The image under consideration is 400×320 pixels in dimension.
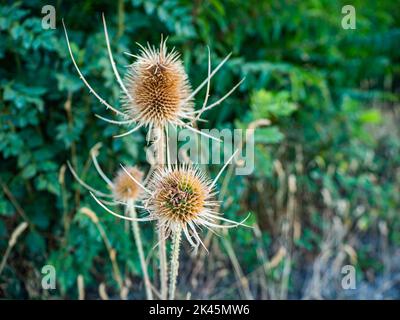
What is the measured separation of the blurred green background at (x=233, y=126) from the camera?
8.00 feet

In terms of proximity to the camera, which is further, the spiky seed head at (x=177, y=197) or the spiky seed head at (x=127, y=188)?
the spiky seed head at (x=127, y=188)

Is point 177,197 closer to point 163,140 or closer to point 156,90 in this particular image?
point 163,140

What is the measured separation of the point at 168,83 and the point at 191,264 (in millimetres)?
1592

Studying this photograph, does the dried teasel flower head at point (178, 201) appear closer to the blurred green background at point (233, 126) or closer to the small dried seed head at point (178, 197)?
the small dried seed head at point (178, 197)

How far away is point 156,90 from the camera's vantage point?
1.67 m

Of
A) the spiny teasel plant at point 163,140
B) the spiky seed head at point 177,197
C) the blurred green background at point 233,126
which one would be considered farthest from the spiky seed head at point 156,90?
the blurred green background at point 233,126

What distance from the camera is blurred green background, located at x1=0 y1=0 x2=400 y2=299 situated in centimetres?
244

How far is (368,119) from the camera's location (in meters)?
3.25

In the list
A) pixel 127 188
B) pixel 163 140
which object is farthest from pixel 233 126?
pixel 163 140

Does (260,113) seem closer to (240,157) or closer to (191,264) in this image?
(240,157)

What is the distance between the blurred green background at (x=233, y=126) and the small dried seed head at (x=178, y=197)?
2.46ft

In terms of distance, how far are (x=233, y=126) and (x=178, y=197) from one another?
1392mm

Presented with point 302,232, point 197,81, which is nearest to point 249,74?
point 197,81

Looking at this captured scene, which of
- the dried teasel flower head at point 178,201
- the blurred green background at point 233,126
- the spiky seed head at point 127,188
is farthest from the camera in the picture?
the blurred green background at point 233,126
